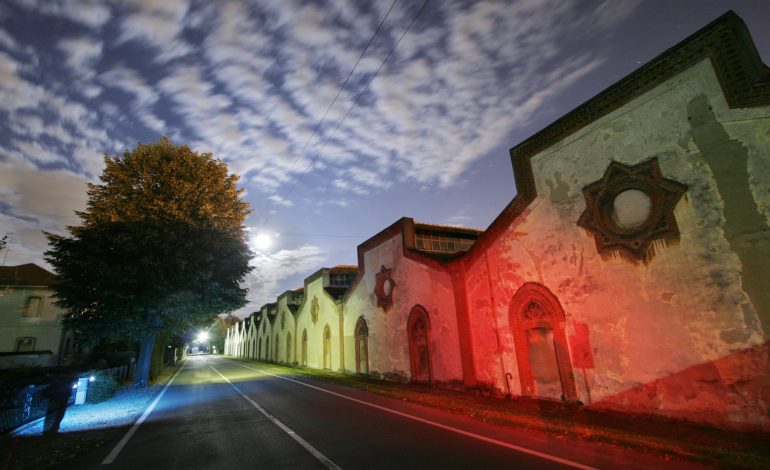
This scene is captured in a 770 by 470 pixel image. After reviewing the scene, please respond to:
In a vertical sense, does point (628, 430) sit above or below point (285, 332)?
below

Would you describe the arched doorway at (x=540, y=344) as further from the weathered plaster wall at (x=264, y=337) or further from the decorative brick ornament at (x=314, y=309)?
the weathered plaster wall at (x=264, y=337)

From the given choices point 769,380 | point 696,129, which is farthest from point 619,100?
point 769,380

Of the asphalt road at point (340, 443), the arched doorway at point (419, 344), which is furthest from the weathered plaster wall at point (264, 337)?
the asphalt road at point (340, 443)

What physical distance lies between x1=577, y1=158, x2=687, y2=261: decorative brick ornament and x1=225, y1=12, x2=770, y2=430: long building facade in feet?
0.10

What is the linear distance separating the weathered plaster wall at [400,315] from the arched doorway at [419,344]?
0.34m

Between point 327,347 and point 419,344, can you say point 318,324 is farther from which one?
point 419,344

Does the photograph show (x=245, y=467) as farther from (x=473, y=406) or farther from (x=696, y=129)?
(x=696, y=129)

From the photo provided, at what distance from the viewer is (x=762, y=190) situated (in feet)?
23.6

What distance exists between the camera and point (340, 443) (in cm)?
708

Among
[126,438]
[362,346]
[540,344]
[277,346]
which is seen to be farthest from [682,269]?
[277,346]

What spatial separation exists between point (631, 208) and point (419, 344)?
1109 centimetres

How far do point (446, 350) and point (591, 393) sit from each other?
6253 millimetres

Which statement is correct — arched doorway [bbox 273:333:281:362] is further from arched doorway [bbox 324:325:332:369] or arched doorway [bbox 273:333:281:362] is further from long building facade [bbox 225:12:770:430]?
long building facade [bbox 225:12:770:430]

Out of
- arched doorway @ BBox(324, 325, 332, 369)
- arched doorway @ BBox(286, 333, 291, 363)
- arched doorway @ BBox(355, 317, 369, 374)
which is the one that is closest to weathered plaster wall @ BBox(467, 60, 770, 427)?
arched doorway @ BBox(355, 317, 369, 374)
